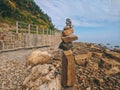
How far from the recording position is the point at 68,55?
25.5 ft

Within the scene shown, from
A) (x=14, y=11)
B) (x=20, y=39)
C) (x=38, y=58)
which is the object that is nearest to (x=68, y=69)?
(x=38, y=58)

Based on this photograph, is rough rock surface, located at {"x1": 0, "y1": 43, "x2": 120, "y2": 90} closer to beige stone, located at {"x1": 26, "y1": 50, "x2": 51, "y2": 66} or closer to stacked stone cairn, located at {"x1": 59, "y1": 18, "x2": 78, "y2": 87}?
beige stone, located at {"x1": 26, "y1": 50, "x2": 51, "y2": 66}

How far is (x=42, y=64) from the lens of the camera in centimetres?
970

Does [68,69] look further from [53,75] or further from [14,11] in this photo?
[14,11]

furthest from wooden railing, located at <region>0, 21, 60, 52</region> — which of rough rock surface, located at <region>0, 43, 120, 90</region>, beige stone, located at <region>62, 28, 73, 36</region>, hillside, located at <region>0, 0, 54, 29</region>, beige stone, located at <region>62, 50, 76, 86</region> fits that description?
beige stone, located at <region>62, 28, 73, 36</region>

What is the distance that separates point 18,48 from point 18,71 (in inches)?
327

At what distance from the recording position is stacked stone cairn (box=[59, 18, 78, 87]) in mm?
7816

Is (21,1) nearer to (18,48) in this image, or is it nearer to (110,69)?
(18,48)

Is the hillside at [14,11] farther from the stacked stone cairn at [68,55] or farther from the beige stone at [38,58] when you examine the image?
the stacked stone cairn at [68,55]

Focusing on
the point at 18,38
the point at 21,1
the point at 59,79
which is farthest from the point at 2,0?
the point at 59,79

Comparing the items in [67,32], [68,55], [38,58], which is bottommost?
[38,58]

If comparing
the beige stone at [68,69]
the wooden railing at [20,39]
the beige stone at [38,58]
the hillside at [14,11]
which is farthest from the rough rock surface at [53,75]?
the hillside at [14,11]

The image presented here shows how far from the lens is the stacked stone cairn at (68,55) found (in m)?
7.82

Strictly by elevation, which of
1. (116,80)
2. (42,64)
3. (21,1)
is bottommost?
(116,80)
